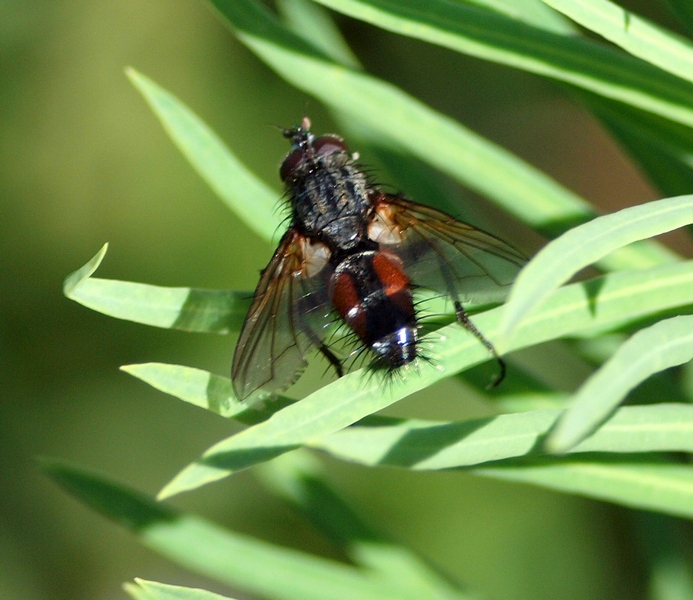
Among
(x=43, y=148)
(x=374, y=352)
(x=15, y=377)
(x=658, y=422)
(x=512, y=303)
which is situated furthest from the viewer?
(x=43, y=148)

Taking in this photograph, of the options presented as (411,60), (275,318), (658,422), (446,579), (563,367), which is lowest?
(446,579)

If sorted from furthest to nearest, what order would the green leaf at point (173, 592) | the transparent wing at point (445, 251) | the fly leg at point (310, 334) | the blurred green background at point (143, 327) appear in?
the blurred green background at point (143, 327), the fly leg at point (310, 334), the transparent wing at point (445, 251), the green leaf at point (173, 592)

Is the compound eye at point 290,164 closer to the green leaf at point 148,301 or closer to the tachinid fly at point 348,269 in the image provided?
the tachinid fly at point 348,269

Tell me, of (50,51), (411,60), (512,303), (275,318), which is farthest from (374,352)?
(50,51)

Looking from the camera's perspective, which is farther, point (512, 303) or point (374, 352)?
point (374, 352)

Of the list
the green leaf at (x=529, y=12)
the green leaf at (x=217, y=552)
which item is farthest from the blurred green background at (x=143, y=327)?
the green leaf at (x=529, y=12)

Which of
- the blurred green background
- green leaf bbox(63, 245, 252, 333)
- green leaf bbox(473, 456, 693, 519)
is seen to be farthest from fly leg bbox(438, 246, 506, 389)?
the blurred green background

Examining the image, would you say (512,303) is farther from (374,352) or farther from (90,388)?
(90,388)
